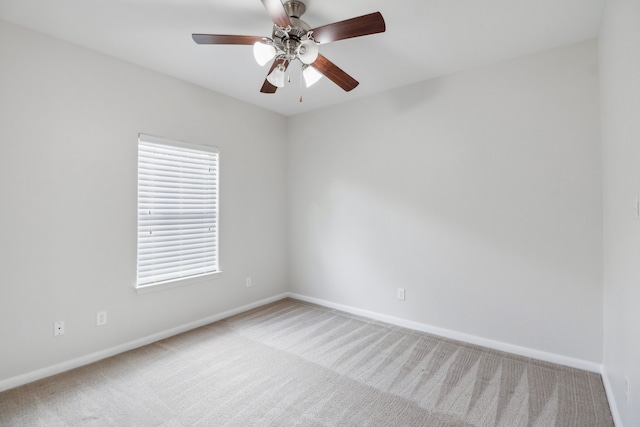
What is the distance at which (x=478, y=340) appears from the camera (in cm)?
287

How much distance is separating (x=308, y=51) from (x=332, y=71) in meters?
0.35

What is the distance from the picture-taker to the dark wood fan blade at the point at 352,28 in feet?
5.50

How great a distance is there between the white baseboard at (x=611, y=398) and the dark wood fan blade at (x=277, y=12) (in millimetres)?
2995

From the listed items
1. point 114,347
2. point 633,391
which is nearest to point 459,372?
point 633,391

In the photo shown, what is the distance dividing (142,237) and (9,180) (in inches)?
39.7

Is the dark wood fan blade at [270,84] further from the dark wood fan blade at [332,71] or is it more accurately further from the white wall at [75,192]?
the white wall at [75,192]

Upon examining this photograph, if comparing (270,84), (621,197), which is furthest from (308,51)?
(621,197)

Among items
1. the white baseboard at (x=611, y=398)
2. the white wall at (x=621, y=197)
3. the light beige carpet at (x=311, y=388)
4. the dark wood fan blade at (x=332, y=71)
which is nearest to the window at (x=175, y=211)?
the light beige carpet at (x=311, y=388)

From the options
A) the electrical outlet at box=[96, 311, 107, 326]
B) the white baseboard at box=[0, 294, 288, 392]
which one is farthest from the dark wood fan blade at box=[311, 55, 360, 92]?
the white baseboard at box=[0, 294, 288, 392]

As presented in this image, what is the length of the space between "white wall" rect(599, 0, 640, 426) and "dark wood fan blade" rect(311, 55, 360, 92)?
155 cm

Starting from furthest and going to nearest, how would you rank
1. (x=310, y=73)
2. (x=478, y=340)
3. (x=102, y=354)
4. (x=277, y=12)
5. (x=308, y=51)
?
(x=478, y=340), (x=102, y=354), (x=310, y=73), (x=308, y=51), (x=277, y=12)

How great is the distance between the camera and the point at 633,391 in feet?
4.87

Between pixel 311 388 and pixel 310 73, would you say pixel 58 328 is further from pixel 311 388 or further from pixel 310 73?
pixel 310 73

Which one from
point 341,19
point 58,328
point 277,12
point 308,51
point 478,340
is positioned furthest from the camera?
point 478,340
